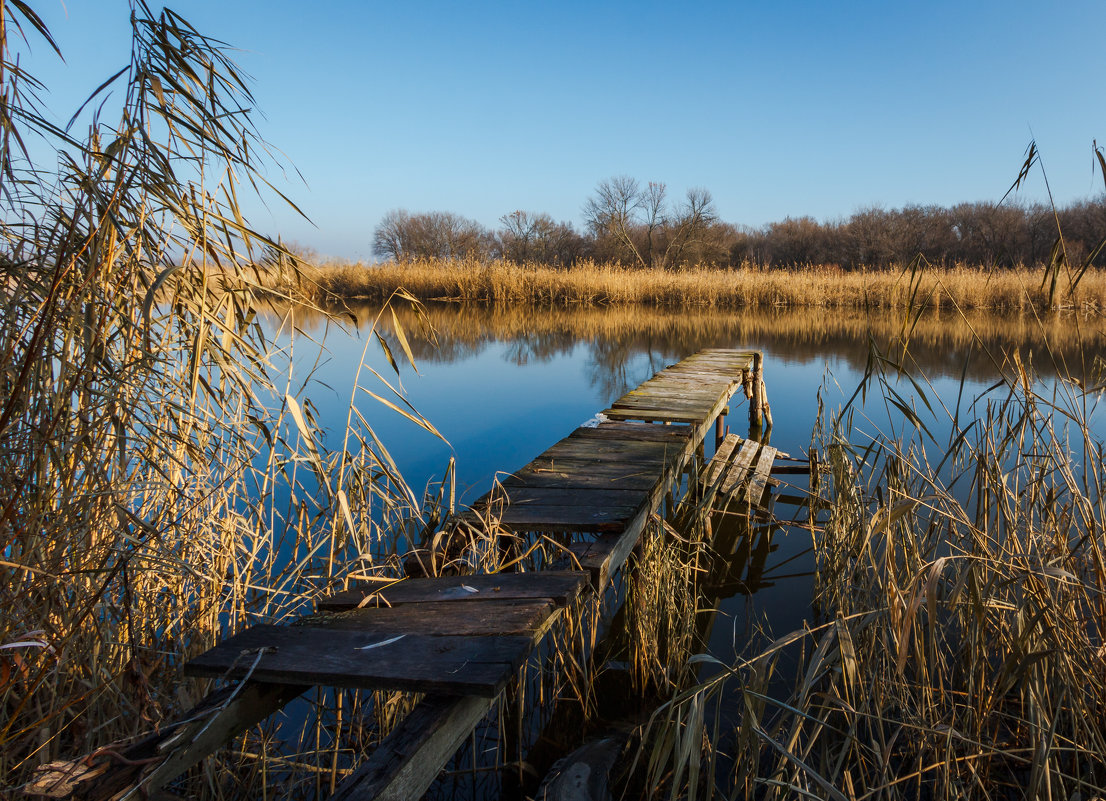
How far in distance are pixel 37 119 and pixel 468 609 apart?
143 cm

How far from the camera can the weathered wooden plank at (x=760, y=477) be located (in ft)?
14.2

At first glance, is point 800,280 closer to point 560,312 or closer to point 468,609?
point 560,312

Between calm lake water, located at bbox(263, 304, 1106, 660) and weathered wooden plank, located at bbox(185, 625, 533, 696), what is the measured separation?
0.87 m

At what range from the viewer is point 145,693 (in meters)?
1.45

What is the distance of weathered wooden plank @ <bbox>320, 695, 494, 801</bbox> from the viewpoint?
44.6 inches

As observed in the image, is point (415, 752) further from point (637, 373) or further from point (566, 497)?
point (637, 373)

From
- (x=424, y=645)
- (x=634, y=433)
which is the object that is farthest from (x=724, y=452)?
(x=424, y=645)

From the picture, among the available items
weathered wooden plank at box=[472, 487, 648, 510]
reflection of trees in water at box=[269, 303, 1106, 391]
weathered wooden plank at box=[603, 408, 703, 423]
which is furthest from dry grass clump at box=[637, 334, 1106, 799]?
reflection of trees in water at box=[269, 303, 1106, 391]

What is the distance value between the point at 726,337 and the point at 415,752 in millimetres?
11073

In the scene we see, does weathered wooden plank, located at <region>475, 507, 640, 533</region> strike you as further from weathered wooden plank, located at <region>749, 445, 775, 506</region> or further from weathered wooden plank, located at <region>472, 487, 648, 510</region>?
weathered wooden plank, located at <region>749, 445, 775, 506</region>

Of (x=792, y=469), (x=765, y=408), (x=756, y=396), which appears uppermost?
(x=756, y=396)

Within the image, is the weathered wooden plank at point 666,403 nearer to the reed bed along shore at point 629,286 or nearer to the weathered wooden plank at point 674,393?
the weathered wooden plank at point 674,393

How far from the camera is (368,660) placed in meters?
1.39

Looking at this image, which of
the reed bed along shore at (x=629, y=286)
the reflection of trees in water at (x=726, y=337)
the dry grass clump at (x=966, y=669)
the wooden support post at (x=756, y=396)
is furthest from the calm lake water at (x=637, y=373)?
→ the reed bed along shore at (x=629, y=286)
